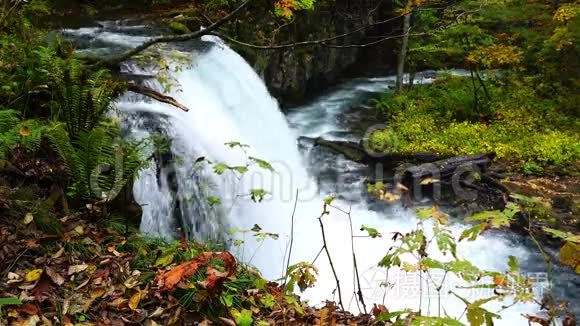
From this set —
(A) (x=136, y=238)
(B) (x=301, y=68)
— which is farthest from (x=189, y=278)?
(B) (x=301, y=68)

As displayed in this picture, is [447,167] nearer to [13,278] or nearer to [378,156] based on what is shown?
[378,156]

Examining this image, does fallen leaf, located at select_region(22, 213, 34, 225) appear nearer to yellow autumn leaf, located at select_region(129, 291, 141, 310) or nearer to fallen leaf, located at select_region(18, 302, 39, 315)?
fallen leaf, located at select_region(18, 302, 39, 315)

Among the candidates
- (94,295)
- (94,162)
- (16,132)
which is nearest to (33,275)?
(94,295)

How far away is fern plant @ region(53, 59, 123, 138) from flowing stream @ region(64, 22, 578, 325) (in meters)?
1.24

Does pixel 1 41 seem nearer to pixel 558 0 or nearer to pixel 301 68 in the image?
pixel 301 68

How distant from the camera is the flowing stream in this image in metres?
6.46

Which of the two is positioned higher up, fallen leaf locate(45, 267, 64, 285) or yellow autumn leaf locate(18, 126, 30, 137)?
yellow autumn leaf locate(18, 126, 30, 137)

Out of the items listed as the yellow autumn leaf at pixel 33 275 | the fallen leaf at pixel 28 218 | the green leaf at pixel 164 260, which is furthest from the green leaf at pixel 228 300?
the fallen leaf at pixel 28 218

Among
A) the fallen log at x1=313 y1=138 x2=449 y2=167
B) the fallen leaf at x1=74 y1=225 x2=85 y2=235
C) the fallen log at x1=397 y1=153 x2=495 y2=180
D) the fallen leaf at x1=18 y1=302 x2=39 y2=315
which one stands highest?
the fallen log at x1=313 y1=138 x2=449 y2=167

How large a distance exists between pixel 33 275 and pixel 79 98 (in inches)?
71.6

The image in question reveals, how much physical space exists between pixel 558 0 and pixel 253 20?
896cm

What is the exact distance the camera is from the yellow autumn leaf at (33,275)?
3.19 meters

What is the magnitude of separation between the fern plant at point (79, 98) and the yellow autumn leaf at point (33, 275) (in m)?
1.46

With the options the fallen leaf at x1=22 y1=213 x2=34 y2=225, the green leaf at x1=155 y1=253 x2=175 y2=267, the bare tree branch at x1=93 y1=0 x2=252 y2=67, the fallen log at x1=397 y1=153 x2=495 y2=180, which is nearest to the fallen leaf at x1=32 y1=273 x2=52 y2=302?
the fallen leaf at x1=22 y1=213 x2=34 y2=225
